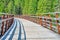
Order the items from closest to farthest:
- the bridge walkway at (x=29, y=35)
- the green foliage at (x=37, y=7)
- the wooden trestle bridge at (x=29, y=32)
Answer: the bridge walkway at (x=29, y=35) < the wooden trestle bridge at (x=29, y=32) < the green foliage at (x=37, y=7)

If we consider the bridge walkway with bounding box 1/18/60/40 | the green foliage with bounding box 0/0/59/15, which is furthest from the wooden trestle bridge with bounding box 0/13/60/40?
the green foliage with bounding box 0/0/59/15

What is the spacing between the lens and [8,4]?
149875mm

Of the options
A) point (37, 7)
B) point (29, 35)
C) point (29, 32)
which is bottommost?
point (37, 7)

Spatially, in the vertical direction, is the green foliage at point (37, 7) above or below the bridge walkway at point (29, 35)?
below

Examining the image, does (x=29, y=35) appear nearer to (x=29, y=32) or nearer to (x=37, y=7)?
(x=29, y=32)

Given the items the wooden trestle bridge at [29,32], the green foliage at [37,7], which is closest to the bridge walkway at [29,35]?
the wooden trestle bridge at [29,32]

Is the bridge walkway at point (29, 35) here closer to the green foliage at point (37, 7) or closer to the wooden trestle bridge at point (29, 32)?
the wooden trestle bridge at point (29, 32)

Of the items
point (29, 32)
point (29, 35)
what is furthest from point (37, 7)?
point (29, 35)

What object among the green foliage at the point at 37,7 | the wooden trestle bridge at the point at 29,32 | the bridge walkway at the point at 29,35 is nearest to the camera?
the bridge walkway at the point at 29,35

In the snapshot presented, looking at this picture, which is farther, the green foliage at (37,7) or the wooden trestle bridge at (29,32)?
the green foliage at (37,7)

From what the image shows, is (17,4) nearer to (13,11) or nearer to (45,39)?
(13,11)

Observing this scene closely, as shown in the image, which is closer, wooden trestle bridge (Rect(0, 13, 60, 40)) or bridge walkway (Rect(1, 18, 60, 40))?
bridge walkway (Rect(1, 18, 60, 40))

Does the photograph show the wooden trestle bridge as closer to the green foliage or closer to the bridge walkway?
the bridge walkway

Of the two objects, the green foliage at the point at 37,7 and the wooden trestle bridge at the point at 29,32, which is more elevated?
the wooden trestle bridge at the point at 29,32
